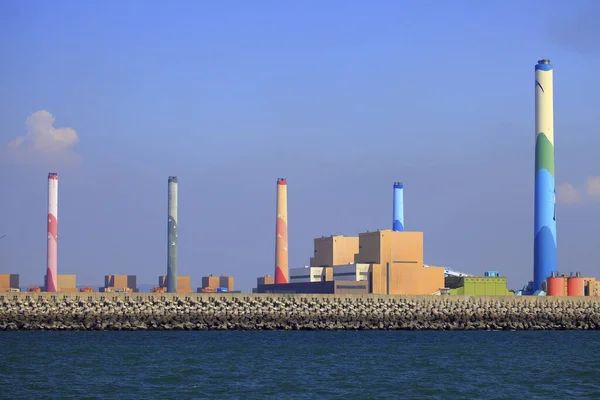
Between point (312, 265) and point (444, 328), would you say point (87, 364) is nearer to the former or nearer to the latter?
point (444, 328)

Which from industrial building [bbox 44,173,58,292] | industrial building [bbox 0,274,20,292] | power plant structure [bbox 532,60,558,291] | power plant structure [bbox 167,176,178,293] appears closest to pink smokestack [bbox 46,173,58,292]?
industrial building [bbox 44,173,58,292]

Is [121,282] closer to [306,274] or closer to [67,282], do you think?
[67,282]

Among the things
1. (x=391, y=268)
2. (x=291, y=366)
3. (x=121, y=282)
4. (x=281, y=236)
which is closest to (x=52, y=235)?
(x=281, y=236)

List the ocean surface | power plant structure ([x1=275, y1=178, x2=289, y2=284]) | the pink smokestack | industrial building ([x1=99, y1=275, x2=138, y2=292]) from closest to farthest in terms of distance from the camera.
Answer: the ocean surface < the pink smokestack < power plant structure ([x1=275, y1=178, x2=289, y2=284]) < industrial building ([x1=99, y1=275, x2=138, y2=292])

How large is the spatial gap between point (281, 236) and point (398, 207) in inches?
645

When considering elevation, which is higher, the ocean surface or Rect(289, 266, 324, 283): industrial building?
Rect(289, 266, 324, 283): industrial building

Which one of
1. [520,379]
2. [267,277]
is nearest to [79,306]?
[520,379]

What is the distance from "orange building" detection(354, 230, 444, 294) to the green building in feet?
13.6

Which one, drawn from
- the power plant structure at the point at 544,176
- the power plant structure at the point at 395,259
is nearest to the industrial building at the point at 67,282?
the power plant structure at the point at 395,259

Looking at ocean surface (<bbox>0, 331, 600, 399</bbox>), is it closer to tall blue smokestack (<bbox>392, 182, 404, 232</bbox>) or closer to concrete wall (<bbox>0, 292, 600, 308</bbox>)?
concrete wall (<bbox>0, 292, 600, 308</bbox>)

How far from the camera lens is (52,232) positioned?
332ft

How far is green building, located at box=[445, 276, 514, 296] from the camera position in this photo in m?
103

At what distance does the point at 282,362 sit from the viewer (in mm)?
42125

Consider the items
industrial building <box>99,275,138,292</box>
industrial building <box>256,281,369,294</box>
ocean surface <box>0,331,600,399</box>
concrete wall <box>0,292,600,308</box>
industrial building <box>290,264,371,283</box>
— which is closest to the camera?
ocean surface <box>0,331,600,399</box>
